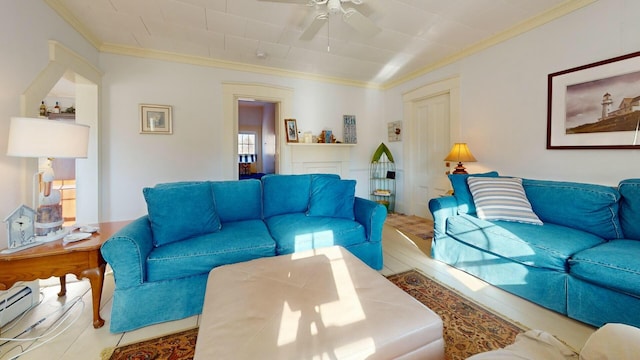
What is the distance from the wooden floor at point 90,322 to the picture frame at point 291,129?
9.53ft

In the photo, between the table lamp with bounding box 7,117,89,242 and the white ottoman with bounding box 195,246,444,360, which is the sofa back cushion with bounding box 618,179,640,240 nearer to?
the white ottoman with bounding box 195,246,444,360

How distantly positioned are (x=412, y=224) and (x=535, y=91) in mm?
2254

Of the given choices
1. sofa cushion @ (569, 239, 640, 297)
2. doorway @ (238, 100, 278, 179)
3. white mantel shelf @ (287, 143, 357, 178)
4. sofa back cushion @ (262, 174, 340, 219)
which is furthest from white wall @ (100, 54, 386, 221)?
sofa cushion @ (569, 239, 640, 297)

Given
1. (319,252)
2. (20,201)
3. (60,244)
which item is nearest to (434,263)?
(319,252)

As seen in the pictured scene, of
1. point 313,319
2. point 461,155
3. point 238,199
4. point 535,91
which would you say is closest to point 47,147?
point 238,199

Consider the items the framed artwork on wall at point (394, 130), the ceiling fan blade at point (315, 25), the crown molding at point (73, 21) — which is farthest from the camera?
the framed artwork on wall at point (394, 130)

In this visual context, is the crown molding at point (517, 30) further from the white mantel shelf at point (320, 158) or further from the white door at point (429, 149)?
Result: the white mantel shelf at point (320, 158)

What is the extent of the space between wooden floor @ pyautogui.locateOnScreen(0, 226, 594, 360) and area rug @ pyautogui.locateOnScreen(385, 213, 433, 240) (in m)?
1.18

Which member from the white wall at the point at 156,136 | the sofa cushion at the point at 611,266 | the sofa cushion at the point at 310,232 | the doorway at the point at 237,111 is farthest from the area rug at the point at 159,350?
the doorway at the point at 237,111

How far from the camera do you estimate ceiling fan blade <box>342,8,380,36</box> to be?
216cm

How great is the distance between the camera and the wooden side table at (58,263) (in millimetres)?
1358

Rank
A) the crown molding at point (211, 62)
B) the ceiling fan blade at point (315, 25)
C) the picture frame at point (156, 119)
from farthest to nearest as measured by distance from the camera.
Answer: the picture frame at point (156, 119)
the crown molding at point (211, 62)
the ceiling fan blade at point (315, 25)

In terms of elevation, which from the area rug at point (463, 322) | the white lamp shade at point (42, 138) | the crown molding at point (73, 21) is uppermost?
the crown molding at point (73, 21)

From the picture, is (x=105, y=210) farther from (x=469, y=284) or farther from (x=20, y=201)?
(x=469, y=284)
